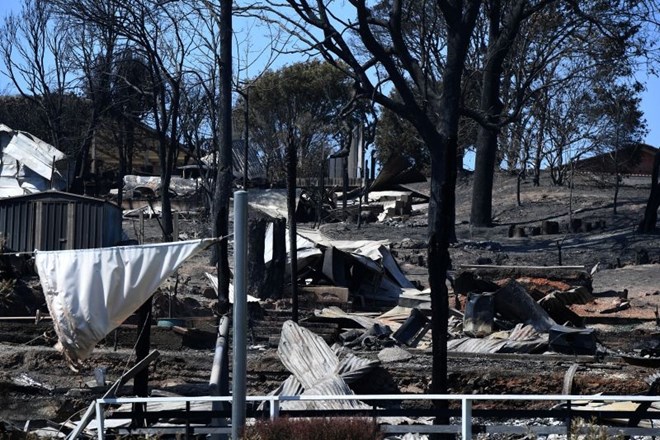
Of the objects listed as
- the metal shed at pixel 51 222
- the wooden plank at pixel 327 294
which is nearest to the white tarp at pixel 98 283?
the wooden plank at pixel 327 294

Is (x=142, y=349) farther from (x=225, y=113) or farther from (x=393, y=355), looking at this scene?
(x=225, y=113)

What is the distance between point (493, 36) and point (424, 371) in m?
21.7

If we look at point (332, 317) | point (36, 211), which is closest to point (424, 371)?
point (332, 317)

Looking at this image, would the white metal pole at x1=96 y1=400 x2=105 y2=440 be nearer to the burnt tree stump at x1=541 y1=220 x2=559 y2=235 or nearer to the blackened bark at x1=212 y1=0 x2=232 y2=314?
the blackened bark at x1=212 y1=0 x2=232 y2=314

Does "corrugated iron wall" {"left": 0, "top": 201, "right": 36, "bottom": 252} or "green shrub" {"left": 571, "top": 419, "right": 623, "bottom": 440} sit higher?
"corrugated iron wall" {"left": 0, "top": 201, "right": 36, "bottom": 252}

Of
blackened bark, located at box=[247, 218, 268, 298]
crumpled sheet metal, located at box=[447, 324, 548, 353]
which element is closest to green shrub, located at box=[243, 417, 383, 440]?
crumpled sheet metal, located at box=[447, 324, 548, 353]

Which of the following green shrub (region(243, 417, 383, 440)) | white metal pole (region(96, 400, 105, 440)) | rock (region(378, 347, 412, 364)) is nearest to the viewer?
green shrub (region(243, 417, 383, 440))

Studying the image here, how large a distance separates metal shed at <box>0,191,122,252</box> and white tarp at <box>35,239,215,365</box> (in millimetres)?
16854

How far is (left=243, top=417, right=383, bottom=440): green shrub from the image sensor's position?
7.90 m

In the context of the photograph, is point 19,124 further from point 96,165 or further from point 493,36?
point 493,36

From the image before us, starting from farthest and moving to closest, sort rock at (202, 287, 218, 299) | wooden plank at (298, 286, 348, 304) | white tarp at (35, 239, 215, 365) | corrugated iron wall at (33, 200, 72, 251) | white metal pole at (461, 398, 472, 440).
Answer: corrugated iron wall at (33, 200, 72, 251) → rock at (202, 287, 218, 299) → wooden plank at (298, 286, 348, 304) → white tarp at (35, 239, 215, 365) → white metal pole at (461, 398, 472, 440)

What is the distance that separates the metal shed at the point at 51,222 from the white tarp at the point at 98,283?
55.3 feet

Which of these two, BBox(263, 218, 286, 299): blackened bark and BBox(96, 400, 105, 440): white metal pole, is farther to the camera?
BBox(263, 218, 286, 299): blackened bark

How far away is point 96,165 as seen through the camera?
182ft
